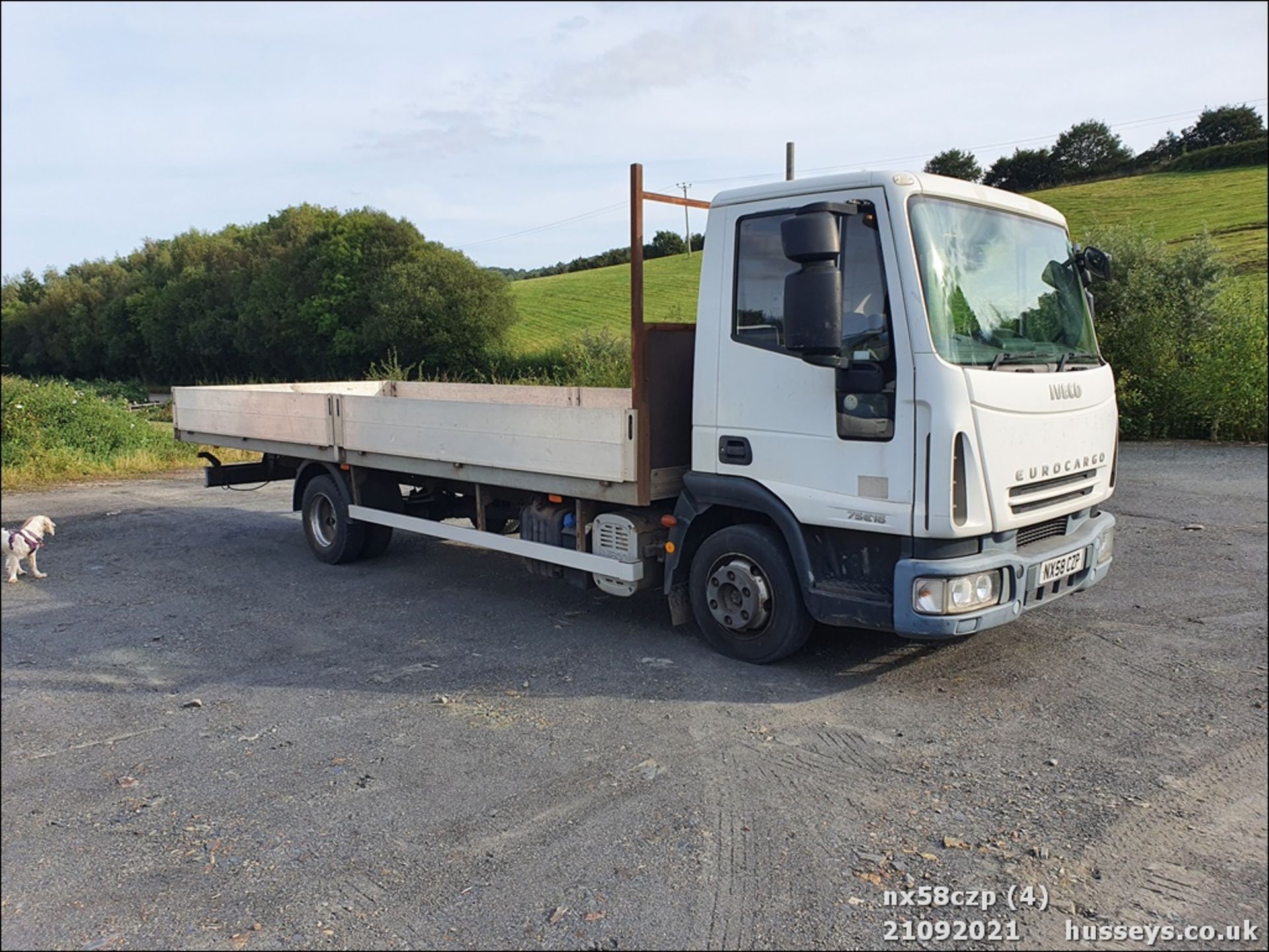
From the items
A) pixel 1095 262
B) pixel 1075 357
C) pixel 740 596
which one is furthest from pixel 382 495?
pixel 1095 262

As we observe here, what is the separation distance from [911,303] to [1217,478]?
6897 millimetres

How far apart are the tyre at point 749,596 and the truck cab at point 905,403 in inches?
1.6

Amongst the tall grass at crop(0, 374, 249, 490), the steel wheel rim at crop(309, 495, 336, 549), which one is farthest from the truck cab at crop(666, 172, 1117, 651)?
the tall grass at crop(0, 374, 249, 490)

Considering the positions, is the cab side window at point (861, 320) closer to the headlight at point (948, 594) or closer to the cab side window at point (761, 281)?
the cab side window at point (761, 281)

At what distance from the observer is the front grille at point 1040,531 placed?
471 cm

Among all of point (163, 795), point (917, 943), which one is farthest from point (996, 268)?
point (163, 795)

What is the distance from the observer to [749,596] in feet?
16.8

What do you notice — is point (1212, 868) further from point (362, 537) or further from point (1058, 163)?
point (1058, 163)

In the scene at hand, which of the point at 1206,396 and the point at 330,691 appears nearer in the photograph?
the point at 330,691

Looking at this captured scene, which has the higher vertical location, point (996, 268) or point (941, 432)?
point (996, 268)

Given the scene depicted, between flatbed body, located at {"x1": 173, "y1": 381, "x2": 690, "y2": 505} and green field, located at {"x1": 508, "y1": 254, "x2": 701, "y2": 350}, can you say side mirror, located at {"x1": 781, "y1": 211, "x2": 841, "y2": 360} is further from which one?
flatbed body, located at {"x1": 173, "y1": 381, "x2": 690, "y2": 505}

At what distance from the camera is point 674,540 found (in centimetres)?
542

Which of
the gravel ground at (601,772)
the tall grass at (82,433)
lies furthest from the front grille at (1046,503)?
the tall grass at (82,433)

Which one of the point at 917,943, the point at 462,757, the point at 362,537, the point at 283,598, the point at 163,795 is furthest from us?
the point at 362,537
